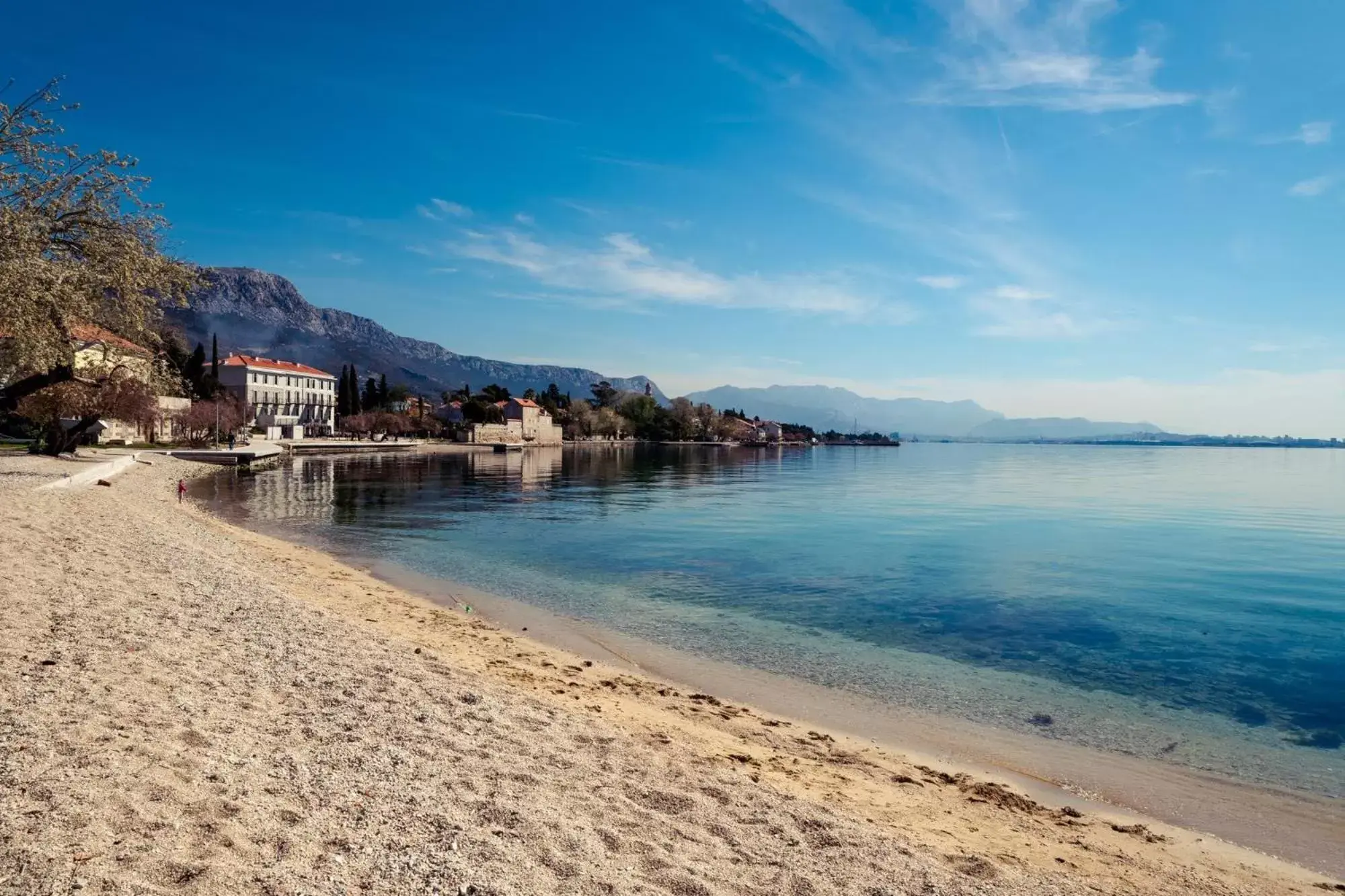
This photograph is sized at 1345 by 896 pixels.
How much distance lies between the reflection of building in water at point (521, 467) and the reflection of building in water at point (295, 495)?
46.7 ft

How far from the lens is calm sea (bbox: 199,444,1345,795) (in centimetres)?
1204

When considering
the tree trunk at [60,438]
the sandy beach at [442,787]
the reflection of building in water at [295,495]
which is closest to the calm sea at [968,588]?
the reflection of building in water at [295,495]

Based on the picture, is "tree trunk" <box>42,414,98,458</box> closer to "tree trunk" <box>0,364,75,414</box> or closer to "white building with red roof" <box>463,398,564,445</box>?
"tree trunk" <box>0,364,75,414</box>

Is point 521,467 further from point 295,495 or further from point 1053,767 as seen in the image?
point 1053,767

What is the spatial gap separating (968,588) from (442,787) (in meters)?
18.2

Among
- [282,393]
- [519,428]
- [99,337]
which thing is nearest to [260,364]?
[282,393]

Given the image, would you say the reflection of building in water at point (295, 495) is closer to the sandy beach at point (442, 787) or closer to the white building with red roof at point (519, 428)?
the sandy beach at point (442, 787)

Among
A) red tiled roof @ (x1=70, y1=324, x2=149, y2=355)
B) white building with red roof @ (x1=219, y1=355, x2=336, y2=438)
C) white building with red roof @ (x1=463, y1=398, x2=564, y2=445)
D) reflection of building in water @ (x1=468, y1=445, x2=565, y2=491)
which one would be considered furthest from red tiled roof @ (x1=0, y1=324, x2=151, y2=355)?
white building with red roof @ (x1=463, y1=398, x2=564, y2=445)

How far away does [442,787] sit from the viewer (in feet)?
20.9

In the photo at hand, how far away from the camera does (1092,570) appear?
2483 centimetres

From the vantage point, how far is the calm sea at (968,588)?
474 inches

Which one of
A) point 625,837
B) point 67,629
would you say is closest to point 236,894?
point 625,837

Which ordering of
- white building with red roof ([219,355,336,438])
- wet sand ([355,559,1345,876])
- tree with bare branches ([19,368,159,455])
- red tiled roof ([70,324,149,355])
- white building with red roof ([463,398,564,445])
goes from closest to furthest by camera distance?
wet sand ([355,559,1345,876]) < red tiled roof ([70,324,149,355]) < tree with bare branches ([19,368,159,455]) < white building with red roof ([219,355,336,438]) < white building with red roof ([463,398,564,445])

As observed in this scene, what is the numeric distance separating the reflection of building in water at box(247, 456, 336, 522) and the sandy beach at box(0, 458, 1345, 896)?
940 inches
